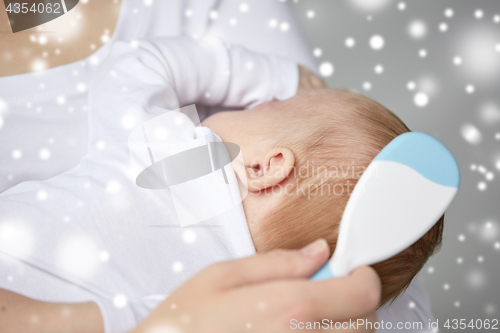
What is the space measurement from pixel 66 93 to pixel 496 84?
167 centimetres

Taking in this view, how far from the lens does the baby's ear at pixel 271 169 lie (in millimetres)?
724

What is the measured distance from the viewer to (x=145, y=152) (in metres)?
0.76

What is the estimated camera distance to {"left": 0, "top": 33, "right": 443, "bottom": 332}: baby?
2.00 ft

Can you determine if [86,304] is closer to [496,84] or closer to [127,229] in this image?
[127,229]

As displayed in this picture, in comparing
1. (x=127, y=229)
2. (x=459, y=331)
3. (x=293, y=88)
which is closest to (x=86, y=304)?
(x=127, y=229)

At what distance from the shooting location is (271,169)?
74 cm

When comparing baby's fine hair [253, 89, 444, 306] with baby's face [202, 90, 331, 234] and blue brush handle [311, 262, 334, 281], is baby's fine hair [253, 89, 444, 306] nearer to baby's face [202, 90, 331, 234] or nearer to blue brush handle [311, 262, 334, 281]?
baby's face [202, 90, 331, 234]

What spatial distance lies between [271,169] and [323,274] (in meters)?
0.26

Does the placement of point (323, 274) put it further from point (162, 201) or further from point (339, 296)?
point (162, 201)

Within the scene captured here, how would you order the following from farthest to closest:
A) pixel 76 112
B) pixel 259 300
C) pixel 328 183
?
pixel 76 112, pixel 328 183, pixel 259 300

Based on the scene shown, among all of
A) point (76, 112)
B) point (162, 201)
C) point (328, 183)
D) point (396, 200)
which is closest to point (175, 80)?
point (76, 112)

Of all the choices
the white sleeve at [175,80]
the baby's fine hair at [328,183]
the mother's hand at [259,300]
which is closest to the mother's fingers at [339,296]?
the mother's hand at [259,300]

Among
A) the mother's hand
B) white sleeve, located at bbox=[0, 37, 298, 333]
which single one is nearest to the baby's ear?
white sleeve, located at bbox=[0, 37, 298, 333]

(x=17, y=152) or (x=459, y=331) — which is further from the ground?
(x=17, y=152)
